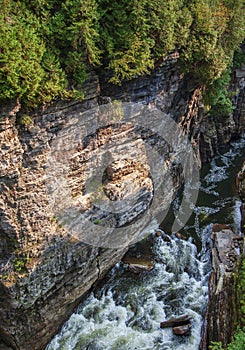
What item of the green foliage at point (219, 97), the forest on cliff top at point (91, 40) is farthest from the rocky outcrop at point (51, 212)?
the green foliage at point (219, 97)

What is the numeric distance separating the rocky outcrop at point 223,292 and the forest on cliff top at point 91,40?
6.36m

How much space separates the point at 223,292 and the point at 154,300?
3.18m

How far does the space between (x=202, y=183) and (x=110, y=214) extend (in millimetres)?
8269

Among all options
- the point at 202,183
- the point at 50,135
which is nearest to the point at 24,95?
the point at 50,135

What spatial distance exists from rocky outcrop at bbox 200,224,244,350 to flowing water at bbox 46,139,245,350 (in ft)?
2.53

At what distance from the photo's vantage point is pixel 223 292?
9.38 m

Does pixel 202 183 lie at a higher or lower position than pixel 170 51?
lower

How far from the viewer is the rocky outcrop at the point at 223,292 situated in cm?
795

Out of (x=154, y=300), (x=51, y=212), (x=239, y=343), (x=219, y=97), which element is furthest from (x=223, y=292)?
(x=219, y=97)

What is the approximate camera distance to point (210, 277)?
12.2 m

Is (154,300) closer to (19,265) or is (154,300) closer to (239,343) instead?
(19,265)

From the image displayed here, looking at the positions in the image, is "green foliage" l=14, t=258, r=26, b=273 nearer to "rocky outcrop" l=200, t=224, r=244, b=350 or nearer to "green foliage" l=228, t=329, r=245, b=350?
"rocky outcrop" l=200, t=224, r=244, b=350

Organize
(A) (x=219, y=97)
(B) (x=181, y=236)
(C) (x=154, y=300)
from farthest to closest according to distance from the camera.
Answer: (A) (x=219, y=97), (B) (x=181, y=236), (C) (x=154, y=300)

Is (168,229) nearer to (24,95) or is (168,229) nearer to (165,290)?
(165,290)
